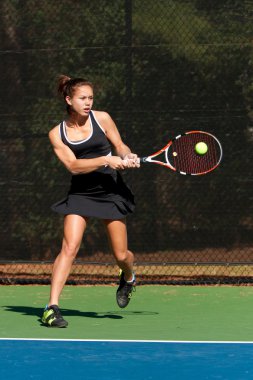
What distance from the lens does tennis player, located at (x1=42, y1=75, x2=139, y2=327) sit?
6148mm

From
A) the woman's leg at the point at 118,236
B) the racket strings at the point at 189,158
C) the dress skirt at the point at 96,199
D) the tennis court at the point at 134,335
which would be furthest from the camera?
the racket strings at the point at 189,158

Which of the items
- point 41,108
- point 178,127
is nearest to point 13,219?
point 41,108

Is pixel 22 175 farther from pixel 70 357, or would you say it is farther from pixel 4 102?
pixel 70 357

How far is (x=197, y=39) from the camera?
8320 mm

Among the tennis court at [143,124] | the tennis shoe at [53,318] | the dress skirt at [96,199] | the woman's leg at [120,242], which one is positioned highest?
the tennis court at [143,124]

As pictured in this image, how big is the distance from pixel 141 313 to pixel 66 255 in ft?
2.93

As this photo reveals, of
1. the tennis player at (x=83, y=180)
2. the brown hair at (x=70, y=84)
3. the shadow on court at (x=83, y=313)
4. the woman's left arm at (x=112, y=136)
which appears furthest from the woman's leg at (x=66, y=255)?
the brown hair at (x=70, y=84)

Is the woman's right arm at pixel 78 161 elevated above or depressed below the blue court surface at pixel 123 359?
above

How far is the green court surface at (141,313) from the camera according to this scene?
594cm

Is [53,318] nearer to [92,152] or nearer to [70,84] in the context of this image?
[92,152]

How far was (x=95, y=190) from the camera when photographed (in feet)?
20.9

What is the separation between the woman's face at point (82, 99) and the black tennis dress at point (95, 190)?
0.47 ft

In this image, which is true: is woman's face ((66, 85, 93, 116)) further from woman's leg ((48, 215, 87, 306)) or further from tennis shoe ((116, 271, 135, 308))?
tennis shoe ((116, 271, 135, 308))

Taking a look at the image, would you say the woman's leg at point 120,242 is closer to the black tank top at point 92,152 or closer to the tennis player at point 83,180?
the tennis player at point 83,180
